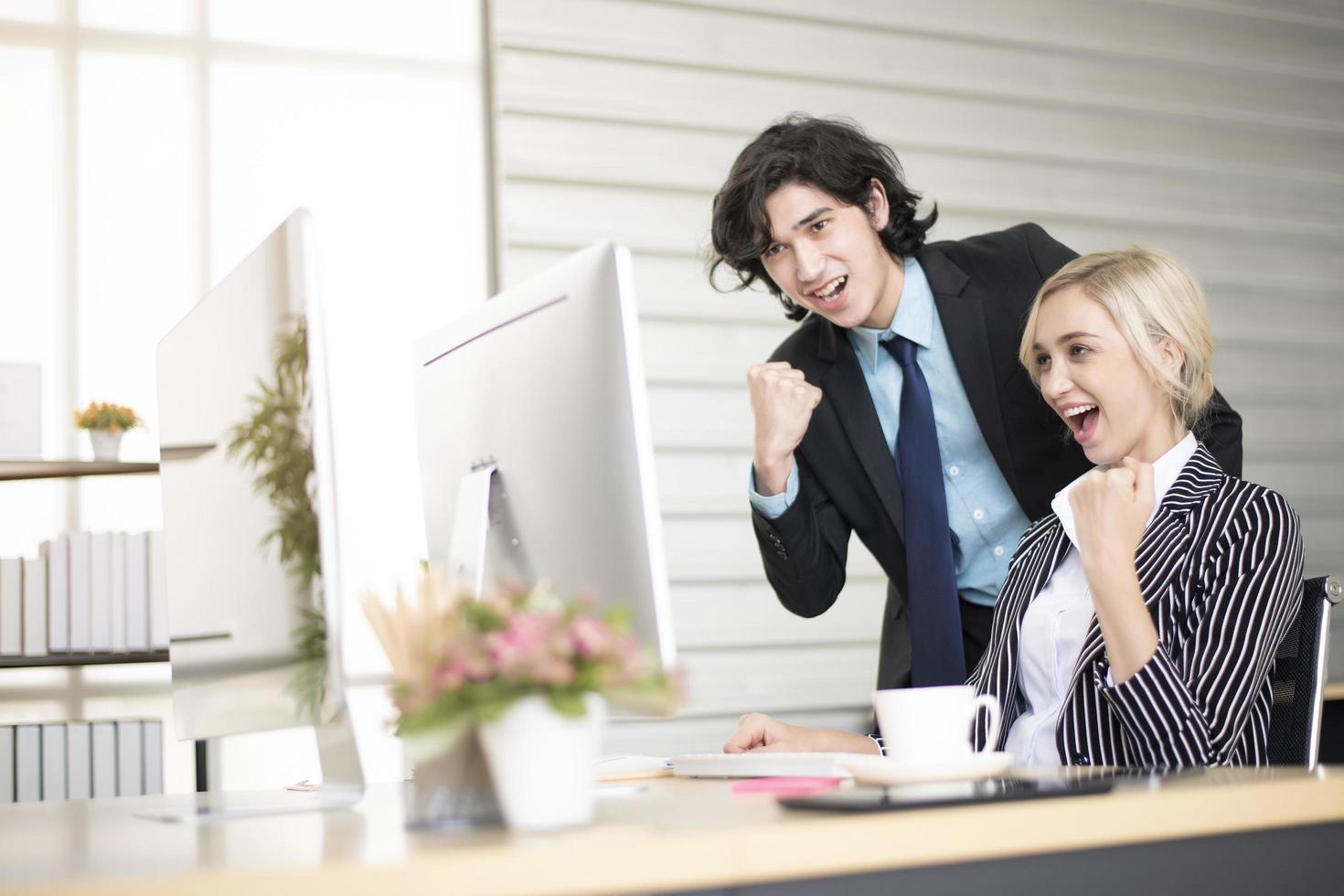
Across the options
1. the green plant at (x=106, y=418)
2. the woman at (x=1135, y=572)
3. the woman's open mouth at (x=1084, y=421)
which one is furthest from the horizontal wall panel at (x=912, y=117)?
the woman's open mouth at (x=1084, y=421)

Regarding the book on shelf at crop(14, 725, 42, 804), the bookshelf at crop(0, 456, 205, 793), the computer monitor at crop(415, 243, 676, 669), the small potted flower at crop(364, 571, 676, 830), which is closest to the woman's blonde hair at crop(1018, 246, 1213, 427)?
the computer monitor at crop(415, 243, 676, 669)

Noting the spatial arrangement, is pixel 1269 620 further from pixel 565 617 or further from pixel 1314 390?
pixel 1314 390

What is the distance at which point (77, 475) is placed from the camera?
2.95m

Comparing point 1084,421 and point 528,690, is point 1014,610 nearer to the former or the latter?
point 1084,421

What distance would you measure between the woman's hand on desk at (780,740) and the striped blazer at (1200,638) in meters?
0.25

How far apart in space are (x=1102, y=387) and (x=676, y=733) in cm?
203

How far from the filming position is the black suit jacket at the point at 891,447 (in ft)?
6.72

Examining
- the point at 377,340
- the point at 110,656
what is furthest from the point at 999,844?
the point at 377,340

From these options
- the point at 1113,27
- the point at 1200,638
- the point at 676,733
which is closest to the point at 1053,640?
the point at 1200,638

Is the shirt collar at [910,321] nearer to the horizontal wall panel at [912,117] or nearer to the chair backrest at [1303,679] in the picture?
the chair backrest at [1303,679]

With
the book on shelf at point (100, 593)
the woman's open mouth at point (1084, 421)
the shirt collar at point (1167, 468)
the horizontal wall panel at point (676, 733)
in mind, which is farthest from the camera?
the horizontal wall panel at point (676, 733)

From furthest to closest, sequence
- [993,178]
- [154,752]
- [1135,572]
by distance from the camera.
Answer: [993,178], [154,752], [1135,572]

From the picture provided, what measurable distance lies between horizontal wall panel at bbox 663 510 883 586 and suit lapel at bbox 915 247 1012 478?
4.87ft

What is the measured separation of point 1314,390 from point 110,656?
11.8ft
